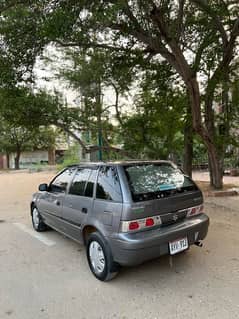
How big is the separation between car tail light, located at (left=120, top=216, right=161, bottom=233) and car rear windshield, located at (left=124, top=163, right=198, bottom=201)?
24cm

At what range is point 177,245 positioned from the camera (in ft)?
10.6

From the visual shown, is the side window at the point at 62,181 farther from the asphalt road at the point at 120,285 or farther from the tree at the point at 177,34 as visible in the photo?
the tree at the point at 177,34

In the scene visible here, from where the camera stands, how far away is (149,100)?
32.4 feet

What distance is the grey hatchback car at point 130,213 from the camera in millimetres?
3006

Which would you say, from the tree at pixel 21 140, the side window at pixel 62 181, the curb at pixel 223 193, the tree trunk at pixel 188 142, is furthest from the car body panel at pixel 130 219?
the tree at pixel 21 140

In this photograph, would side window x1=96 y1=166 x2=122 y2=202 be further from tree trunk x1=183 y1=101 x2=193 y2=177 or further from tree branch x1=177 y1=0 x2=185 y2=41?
tree trunk x1=183 y1=101 x2=193 y2=177

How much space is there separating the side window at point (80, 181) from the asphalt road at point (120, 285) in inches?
39.3

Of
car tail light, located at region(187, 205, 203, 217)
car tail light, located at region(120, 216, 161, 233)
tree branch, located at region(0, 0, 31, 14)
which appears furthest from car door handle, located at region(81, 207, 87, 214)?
tree branch, located at region(0, 0, 31, 14)

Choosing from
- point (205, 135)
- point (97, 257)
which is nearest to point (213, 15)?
point (205, 135)

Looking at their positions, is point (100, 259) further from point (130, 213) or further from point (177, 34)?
point (177, 34)

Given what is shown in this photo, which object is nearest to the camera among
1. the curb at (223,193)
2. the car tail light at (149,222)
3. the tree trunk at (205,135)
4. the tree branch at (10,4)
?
the car tail light at (149,222)

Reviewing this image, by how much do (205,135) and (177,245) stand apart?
18.1 ft

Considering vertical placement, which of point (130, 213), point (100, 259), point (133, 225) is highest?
point (130, 213)

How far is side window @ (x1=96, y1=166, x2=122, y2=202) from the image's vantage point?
318 centimetres
